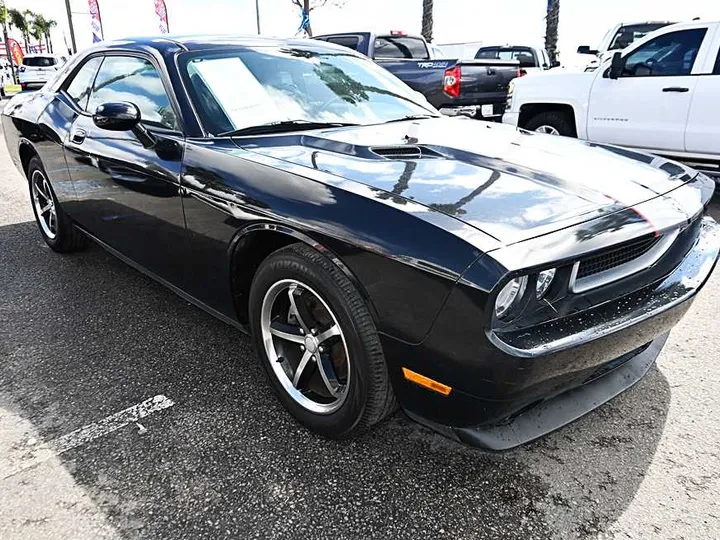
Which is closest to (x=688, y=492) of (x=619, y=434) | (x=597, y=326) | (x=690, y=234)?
(x=619, y=434)

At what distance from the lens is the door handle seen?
11.2 feet

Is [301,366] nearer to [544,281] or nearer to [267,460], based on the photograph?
[267,460]

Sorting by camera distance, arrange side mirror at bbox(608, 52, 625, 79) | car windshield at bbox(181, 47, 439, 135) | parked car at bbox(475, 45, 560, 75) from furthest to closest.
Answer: parked car at bbox(475, 45, 560, 75), side mirror at bbox(608, 52, 625, 79), car windshield at bbox(181, 47, 439, 135)

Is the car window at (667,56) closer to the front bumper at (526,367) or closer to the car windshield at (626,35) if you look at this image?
the front bumper at (526,367)

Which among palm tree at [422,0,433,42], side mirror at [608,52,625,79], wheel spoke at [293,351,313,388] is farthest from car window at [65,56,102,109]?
palm tree at [422,0,433,42]

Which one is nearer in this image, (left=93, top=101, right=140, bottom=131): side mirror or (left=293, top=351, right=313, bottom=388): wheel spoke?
(left=293, top=351, right=313, bottom=388): wheel spoke

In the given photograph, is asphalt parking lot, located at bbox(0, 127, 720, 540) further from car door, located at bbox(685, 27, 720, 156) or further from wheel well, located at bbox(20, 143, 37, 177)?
car door, located at bbox(685, 27, 720, 156)

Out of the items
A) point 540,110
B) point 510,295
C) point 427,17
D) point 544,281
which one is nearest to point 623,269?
point 544,281

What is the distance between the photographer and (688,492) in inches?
77.5

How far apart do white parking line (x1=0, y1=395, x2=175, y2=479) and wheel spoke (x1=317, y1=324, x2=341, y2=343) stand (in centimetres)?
83

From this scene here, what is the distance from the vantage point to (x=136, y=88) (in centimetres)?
311

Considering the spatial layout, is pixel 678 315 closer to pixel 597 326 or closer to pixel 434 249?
pixel 597 326

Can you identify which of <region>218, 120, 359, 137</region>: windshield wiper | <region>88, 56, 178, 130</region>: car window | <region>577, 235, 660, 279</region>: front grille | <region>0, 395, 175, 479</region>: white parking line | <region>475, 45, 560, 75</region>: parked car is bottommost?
<region>0, 395, 175, 479</region>: white parking line

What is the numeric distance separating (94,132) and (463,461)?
9.01 ft
